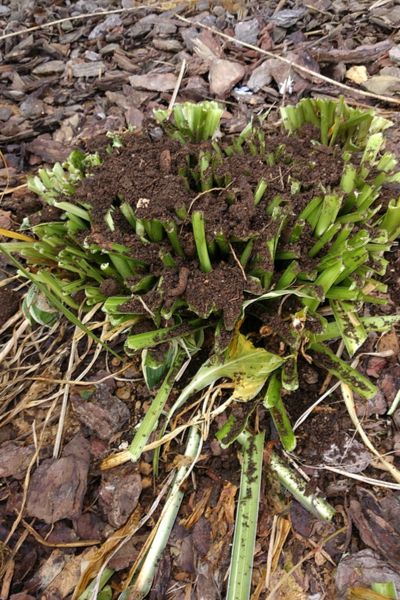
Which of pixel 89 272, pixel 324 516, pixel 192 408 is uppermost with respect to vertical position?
pixel 89 272

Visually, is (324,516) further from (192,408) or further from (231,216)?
(231,216)

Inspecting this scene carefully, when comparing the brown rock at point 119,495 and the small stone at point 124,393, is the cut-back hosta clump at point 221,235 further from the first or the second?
the brown rock at point 119,495

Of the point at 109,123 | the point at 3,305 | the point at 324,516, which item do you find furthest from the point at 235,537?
the point at 109,123

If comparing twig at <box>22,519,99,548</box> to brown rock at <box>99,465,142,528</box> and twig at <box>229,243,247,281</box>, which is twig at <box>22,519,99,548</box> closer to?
brown rock at <box>99,465,142,528</box>

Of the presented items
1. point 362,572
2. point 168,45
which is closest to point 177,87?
point 168,45

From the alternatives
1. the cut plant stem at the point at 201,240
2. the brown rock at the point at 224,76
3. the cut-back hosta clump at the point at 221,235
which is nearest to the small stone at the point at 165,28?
the brown rock at the point at 224,76

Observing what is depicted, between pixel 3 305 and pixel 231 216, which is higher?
pixel 231 216

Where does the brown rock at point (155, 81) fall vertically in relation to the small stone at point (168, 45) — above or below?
below
